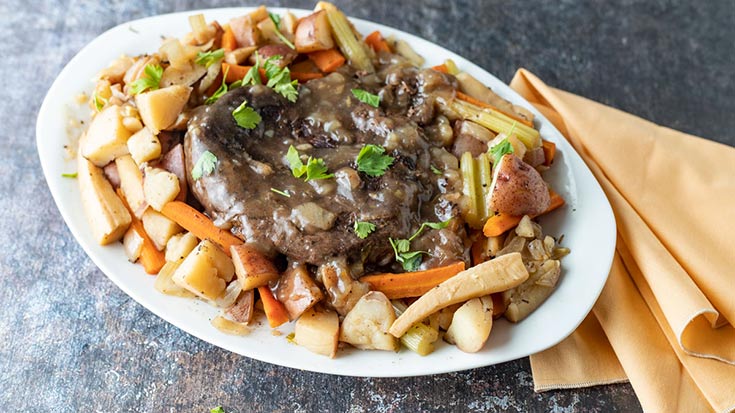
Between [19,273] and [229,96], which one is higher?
[229,96]

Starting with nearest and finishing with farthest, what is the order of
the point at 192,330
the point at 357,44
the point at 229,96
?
the point at 192,330 < the point at 229,96 < the point at 357,44

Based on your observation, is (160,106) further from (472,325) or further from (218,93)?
(472,325)

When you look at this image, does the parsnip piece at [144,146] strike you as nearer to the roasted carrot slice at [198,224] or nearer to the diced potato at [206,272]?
the roasted carrot slice at [198,224]

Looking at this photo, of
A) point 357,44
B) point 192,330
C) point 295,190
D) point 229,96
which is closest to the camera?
point 192,330

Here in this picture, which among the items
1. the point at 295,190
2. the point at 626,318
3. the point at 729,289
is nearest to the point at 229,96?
the point at 295,190

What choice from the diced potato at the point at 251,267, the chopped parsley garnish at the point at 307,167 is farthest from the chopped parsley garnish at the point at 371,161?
the diced potato at the point at 251,267

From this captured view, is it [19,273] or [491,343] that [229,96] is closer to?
[19,273]
